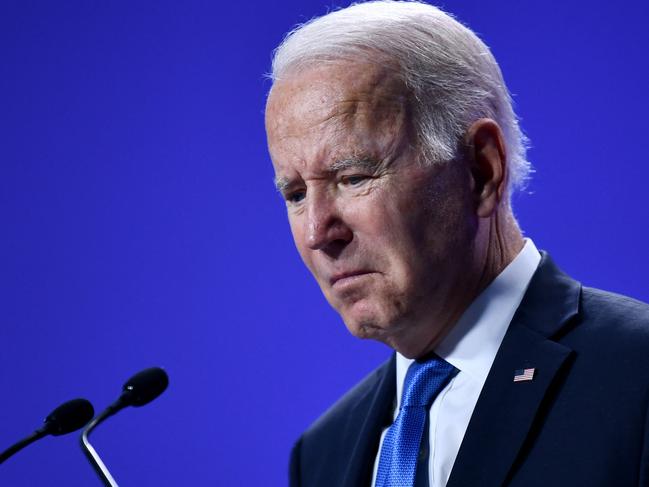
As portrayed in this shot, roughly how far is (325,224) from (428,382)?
405 mm

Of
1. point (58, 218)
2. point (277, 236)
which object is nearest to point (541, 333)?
point (277, 236)

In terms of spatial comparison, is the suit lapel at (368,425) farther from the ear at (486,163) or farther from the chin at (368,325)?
the ear at (486,163)

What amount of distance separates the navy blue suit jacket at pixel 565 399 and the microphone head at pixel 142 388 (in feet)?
1.86

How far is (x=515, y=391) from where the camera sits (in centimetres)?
184

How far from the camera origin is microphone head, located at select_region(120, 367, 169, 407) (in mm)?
1852

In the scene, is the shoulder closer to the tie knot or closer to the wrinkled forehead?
the tie knot

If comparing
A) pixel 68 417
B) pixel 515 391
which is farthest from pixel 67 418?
pixel 515 391

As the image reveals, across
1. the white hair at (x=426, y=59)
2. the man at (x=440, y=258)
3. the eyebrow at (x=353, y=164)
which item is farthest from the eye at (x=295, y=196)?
the white hair at (x=426, y=59)

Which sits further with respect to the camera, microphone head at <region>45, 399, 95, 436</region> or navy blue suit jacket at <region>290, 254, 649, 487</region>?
microphone head at <region>45, 399, 95, 436</region>

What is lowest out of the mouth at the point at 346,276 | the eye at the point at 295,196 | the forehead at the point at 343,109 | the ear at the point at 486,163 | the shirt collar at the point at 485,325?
the shirt collar at the point at 485,325

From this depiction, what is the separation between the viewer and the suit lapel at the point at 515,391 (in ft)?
5.82

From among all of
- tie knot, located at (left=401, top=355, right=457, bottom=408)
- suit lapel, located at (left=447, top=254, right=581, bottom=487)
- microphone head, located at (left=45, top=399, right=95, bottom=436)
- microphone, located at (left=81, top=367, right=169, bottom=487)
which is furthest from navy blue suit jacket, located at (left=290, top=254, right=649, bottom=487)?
microphone head, located at (left=45, top=399, right=95, bottom=436)

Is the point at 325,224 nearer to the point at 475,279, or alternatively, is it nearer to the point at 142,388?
the point at 475,279

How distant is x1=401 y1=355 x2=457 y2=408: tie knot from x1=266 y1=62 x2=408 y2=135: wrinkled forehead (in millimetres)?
515
